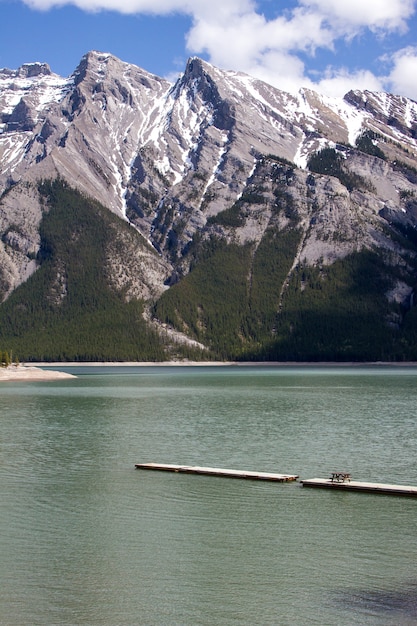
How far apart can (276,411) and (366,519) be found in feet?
185

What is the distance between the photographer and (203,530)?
41.6m

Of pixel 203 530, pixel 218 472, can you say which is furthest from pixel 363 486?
pixel 203 530

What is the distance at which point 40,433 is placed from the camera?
263ft

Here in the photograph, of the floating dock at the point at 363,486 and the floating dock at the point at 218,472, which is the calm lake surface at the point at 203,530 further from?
the floating dock at the point at 218,472

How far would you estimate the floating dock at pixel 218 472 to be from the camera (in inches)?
2128

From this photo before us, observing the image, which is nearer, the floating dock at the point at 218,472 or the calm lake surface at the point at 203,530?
the calm lake surface at the point at 203,530

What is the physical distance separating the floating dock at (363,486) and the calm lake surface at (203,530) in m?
0.57

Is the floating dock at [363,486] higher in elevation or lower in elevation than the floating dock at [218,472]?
lower

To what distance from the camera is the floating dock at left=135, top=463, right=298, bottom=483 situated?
177 ft

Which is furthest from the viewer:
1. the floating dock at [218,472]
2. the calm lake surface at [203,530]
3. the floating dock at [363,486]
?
the floating dock at [218,472]

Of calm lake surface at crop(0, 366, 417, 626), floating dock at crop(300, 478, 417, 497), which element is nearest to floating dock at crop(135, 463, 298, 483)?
calm lake surface at crop(0, 366, 417, 626)

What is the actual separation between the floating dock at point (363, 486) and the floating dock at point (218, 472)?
1.58 meters

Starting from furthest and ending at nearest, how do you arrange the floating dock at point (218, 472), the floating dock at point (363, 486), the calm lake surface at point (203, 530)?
1. the floating dock at point (218, 472)
2. the floating dock at point (363, 486)
3. the calm lake surface at point (203, 530)

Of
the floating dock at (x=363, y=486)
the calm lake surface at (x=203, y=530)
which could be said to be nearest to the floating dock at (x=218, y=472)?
the calm lake surface at (x=203, y=530)
